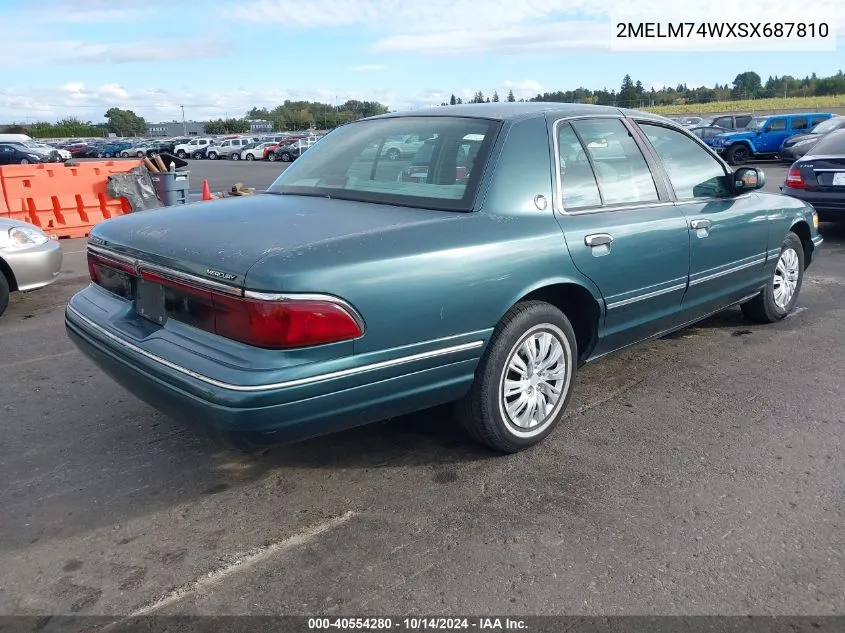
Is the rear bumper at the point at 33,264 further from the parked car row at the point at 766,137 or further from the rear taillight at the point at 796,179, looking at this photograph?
the parked car row at the point at 766,137

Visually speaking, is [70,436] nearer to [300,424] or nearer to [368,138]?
[300,424]

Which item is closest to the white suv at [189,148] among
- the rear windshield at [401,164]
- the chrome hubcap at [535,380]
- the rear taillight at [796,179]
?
the rear taillight at [796,179]

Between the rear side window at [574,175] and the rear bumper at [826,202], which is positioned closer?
the rear side window at [574,175]

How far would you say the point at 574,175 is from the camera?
3.68 meters

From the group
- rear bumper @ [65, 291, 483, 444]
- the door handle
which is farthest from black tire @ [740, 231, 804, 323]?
rear bumper @ [65, 291, 483, 444]

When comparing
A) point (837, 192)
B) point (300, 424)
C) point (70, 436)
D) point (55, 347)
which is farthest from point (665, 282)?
point (837, 192)

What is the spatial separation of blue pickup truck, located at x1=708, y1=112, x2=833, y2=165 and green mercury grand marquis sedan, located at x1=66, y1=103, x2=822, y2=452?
23678mm

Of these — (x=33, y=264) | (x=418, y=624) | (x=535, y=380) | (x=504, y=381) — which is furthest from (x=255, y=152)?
(x=418, y=624)

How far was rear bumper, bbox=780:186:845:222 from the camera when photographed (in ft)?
29.2

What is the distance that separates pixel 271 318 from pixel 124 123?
14105 centimetres

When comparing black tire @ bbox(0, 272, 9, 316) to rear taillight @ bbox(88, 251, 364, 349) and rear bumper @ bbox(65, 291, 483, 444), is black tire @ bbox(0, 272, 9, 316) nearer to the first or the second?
rear bumper @ bbox(65, 291, 483, 444)

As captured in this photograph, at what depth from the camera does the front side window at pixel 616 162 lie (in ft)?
12.6

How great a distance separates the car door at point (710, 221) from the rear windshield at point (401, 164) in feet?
4.03

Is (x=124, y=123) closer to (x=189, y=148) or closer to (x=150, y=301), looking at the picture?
(x=189, y=148)
